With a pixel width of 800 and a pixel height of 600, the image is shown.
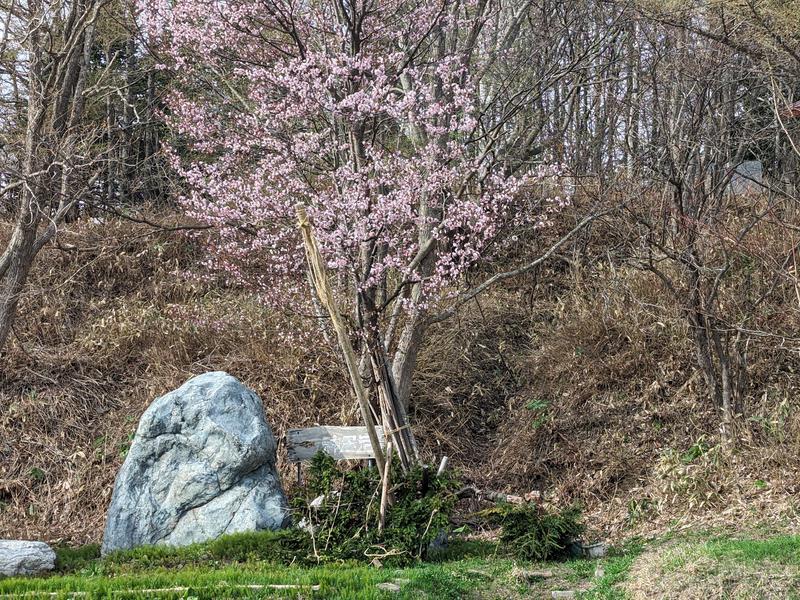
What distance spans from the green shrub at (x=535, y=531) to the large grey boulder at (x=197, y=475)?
6.49ft

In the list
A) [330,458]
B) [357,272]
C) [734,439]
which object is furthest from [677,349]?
[330,458]

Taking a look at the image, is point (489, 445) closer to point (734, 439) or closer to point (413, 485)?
point (734, 439)

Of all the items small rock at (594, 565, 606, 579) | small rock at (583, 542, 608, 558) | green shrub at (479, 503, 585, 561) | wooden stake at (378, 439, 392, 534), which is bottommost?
small rock at (583, 542, 608, 558)

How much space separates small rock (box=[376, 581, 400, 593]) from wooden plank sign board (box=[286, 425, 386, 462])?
2.37m

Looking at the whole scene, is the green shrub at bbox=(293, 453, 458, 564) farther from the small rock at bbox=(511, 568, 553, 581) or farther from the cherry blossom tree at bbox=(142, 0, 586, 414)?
the cherry blossom tree at bbox=(142, 0, 586, 414)

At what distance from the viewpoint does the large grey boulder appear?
24.0 feet

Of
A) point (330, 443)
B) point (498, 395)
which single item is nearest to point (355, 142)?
point (330, 443)

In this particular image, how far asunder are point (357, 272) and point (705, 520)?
3.84 metres

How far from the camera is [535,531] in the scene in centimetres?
634

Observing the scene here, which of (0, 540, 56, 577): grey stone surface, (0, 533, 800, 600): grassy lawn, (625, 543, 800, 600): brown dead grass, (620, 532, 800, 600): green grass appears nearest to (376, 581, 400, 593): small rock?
(0, 533, 800, 600): grassy lawn

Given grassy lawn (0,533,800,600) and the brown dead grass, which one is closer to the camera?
the brown dead grass

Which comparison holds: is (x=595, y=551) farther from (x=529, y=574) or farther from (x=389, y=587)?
(x=389, y=587)

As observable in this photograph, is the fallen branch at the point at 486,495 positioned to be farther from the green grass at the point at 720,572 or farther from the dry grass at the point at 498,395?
the green grass at the point at 720,572

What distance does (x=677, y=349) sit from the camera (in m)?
9.86
